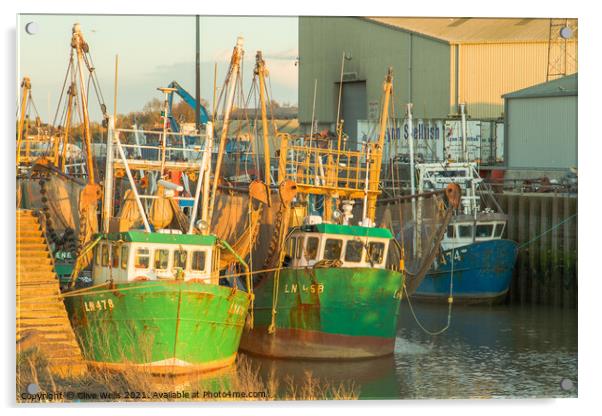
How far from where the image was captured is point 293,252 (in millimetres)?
25969

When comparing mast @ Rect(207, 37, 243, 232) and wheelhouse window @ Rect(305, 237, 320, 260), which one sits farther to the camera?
wheelhouse window @ Rect(305, 237, 320, 260)

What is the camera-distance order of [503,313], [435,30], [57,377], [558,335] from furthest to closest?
[503,313]
[558,335]
[435,30]
[57,377]

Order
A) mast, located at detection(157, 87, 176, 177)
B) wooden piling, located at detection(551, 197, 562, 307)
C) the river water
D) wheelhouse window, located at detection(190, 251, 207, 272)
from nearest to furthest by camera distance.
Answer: the river water → mast, located at detection(157, 87, 176, 177) → wheelhouse window, located at detection(190, 251, 207, 272) → wooden piling, located at detection(551, 197, 562, 307)

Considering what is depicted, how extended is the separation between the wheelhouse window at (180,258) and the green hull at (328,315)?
10.2ft

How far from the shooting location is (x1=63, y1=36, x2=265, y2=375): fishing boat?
22250 mm

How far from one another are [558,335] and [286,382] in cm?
473

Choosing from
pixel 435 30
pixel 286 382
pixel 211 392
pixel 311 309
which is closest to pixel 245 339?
pixel 311 309

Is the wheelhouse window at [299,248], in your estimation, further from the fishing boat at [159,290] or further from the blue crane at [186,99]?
the blue crane at [186,99]

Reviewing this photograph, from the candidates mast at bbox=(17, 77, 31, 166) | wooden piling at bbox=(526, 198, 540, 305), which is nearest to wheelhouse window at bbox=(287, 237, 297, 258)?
wooden piling at bbox=(526, 198, 540, 305)

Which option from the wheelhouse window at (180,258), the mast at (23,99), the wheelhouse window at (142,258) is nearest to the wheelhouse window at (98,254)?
the wheelhouse window at (142,258)

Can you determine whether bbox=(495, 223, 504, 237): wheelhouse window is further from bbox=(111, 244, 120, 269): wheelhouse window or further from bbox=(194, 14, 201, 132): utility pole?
bbox=(111, 244, 120, 269): wheelhouse window

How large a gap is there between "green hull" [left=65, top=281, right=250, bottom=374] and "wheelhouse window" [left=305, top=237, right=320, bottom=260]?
307 centimetres

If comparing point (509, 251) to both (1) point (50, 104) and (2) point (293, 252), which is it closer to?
(2) point (293, 252)

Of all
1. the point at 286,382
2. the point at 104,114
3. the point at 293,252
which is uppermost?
the point at 104,114
